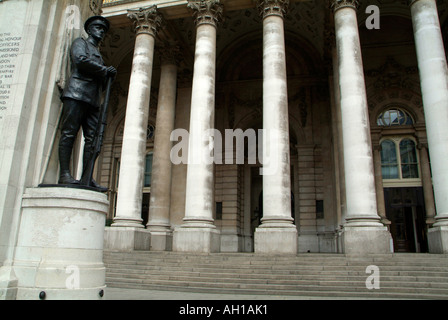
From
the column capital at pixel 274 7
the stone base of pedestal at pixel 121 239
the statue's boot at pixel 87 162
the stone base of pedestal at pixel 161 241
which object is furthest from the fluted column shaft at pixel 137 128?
the statue's boot at pixel 87 162

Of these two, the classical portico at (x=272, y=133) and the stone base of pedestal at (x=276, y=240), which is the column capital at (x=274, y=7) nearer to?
the classical portico at (x=272, y=133)

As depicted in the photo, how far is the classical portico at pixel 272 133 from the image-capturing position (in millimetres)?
13938

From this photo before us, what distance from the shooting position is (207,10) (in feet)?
56.3

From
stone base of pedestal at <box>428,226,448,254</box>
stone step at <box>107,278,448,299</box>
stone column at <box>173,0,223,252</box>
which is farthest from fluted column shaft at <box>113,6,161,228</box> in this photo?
stone base of pedestal at <box>428,226,448,254</box>

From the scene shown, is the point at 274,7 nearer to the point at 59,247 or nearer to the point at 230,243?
the point at 230,243

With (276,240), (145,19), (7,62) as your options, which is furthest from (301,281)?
(145,19)

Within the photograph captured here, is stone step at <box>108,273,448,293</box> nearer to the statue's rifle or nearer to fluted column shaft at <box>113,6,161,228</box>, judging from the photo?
the statue's rifle

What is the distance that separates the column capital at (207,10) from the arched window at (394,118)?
12239mm

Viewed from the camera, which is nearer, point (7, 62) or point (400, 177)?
point (7, 62)

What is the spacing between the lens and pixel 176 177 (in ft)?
70.3

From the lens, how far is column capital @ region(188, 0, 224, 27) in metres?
17.2

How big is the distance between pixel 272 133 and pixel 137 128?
21.7ft
